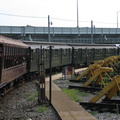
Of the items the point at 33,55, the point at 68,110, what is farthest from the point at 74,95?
the point at 33,55

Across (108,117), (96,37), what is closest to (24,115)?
(108,117)

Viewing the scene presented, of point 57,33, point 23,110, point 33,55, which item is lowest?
point 23,110

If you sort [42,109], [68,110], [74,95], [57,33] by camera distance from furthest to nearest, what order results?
1. [57,33]
2. [74,95]
3. [42,109]
4. [68,110]

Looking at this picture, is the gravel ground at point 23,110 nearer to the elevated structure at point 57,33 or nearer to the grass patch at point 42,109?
the grass patch at point 42,109

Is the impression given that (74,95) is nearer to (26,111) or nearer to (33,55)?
(26,111)

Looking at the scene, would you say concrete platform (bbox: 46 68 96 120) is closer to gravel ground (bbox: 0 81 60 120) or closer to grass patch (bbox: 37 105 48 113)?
gravel ground (bbox: 0 81 60 120)

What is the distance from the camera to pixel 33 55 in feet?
57.4

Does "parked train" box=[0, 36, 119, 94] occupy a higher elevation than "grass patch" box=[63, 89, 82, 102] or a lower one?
higher

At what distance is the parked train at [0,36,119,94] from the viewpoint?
9308 millimetres

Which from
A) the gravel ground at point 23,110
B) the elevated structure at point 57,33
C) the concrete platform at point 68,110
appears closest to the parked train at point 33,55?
the gravel ground at point 23,110

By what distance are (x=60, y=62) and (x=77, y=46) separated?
6.43 metres

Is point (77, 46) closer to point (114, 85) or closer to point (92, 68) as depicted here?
point (92, 68)

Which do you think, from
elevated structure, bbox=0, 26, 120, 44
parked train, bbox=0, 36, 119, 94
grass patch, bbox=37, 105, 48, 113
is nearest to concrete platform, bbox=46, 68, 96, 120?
grass patch, bbox=37, 105, 48, 113

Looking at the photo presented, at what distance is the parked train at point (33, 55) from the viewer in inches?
366
